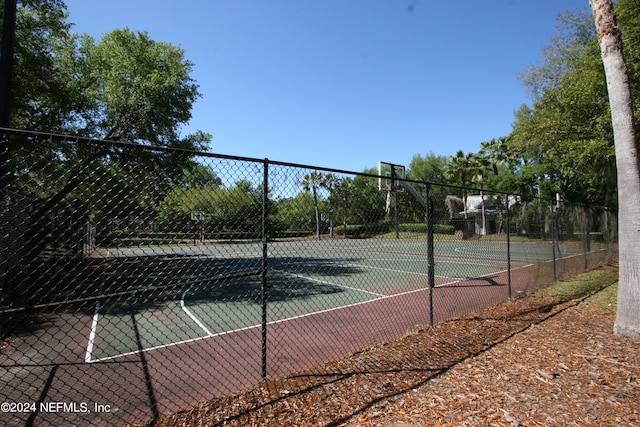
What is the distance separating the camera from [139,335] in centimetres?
576

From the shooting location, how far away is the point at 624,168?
4922mm

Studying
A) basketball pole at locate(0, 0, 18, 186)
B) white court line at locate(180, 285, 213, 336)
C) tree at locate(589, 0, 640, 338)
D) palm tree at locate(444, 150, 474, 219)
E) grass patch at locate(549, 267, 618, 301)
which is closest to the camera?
tree at locate(589, 0, 640, 338)

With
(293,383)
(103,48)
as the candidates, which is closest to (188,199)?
(293,383)

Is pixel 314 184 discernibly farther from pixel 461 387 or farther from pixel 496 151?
pixel 496 151

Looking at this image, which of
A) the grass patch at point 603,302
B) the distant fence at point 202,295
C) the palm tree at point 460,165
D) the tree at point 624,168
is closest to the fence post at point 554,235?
the distant fence at point 202,295

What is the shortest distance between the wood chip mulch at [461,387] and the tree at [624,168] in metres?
0.54

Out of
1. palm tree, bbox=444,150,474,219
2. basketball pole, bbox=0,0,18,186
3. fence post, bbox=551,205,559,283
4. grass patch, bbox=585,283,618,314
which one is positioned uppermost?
palm tree, bbox=444,150,474,219

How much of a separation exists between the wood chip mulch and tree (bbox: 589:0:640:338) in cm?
54

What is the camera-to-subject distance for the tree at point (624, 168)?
4.82m

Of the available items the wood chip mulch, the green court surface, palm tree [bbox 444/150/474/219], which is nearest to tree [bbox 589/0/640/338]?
the wood chip mulch

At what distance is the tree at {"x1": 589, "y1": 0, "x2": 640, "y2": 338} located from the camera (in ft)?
15.8

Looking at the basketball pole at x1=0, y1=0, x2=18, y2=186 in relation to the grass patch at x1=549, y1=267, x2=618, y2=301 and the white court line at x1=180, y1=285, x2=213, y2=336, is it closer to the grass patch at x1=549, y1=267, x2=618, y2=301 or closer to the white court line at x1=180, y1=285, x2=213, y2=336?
the white court line at x1=180, y1=285, x2=213, y2=336

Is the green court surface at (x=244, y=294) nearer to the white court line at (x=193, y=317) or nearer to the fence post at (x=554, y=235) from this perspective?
the white court line at (x=193, y=317)

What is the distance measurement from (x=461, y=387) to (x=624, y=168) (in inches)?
165
